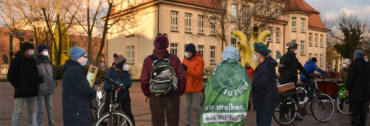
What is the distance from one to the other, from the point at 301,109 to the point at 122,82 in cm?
456

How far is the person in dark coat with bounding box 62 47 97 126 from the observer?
4.04 metres

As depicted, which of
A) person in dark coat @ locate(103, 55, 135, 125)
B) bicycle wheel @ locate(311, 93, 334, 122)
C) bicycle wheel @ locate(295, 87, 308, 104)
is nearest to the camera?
person in dark coat @ locate(103, 55, 135, 125)

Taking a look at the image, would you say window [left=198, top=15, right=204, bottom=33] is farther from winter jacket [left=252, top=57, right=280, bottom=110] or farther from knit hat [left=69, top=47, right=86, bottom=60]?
knit hat [left=69, top=47, right=86, bottom=60]

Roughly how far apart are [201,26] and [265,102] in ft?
94.6

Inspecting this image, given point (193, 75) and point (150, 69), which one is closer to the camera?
point (150, 69)

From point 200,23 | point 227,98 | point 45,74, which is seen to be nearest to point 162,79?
point 227,98

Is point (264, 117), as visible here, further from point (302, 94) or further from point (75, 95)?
point (302, 94)

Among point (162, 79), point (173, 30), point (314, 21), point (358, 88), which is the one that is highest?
point (314, 21)

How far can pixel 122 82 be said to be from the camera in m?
5.66

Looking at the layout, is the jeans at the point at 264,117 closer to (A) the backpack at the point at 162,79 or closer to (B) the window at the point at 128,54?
(A) the backpack at the point at 162,79

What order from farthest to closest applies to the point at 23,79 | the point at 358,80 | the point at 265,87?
the point at 358,80 < the point at 23,79 < the point at 265,87

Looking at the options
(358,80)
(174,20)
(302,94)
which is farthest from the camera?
(174,20)

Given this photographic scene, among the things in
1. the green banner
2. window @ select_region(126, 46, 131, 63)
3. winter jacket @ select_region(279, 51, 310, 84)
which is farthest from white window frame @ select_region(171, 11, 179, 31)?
the green banner

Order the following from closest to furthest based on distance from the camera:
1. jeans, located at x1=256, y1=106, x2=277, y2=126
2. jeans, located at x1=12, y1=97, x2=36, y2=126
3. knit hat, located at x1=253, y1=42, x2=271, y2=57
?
jeans, located at x1=256, y1=106, x2=277, y2=126
knit hat, located at x1=253, y1=42, x2=271, y2=57
jeans, located at x1=12, y1=97, x2=36, y2=126
